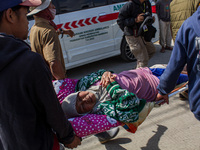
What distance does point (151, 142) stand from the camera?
8.24ft

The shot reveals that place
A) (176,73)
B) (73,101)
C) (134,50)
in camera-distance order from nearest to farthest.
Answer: (176,73)
(73,101)
(134,50)

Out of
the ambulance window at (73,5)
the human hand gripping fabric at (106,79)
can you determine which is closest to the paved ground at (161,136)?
the human hand gripping fabric at (106,79)

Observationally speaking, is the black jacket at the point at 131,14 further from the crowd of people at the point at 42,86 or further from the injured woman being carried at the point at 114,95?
the crowd of people at the point at 42,86

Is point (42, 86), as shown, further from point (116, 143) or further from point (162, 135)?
point (162, 135)

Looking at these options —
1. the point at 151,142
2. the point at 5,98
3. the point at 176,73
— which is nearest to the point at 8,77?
the point at 5,98

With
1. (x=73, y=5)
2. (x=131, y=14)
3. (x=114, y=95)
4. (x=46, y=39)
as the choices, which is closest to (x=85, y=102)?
(x=114, y=95)

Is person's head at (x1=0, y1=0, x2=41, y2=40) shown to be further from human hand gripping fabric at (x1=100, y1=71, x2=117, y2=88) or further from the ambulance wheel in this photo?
the ambulance wheel

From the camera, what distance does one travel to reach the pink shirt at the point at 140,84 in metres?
2.51

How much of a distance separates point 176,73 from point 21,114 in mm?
1145

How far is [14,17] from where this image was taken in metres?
1.09

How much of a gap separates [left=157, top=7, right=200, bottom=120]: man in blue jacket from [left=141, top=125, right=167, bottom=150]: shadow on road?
1.12 m

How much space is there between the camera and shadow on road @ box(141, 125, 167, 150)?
2.44 m

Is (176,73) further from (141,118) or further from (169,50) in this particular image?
(169,50)

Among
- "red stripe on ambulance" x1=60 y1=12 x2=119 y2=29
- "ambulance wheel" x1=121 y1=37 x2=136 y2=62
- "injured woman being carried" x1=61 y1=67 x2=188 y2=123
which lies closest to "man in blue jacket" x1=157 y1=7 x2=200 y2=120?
"injured woman being carried" x1=61 y1=67 x2=188 y2=123
